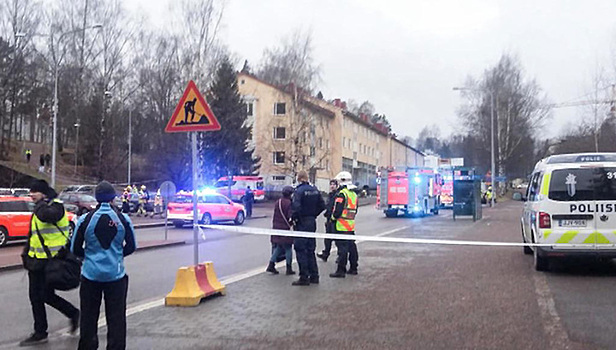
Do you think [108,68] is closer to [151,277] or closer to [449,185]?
[449,185]

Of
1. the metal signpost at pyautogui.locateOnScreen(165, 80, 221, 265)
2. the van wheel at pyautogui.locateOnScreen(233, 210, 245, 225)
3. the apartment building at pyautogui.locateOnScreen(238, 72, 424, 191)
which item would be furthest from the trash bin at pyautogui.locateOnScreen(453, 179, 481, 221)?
the metal signpost at pyautogui.locateOnScreen(165, 80, 221, 265)

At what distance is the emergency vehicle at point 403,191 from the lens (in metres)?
31.2

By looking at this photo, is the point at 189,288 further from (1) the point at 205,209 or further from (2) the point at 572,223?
(1) the point at 205,209

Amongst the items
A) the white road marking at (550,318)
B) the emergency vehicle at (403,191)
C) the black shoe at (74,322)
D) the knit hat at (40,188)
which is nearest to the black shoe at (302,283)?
the white road marking at (550,318)

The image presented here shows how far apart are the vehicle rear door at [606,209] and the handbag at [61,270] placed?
26.2 ft

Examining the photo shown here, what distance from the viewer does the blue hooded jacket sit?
5344mm

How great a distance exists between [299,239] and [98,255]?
15.3ft

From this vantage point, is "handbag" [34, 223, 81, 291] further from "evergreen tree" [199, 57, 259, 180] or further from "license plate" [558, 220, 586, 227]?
"evergreen tree" [199, 57, 259, 180]

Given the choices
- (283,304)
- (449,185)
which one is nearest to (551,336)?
(283,304)

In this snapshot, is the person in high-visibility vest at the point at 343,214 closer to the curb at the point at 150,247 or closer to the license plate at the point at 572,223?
the license plate at the point at 572,223

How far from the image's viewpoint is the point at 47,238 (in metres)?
6.36

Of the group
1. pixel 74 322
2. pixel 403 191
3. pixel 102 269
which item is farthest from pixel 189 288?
pixel 403 191

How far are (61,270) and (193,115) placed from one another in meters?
3.01

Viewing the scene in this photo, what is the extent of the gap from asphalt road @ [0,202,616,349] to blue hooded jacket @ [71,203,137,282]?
198 cm
